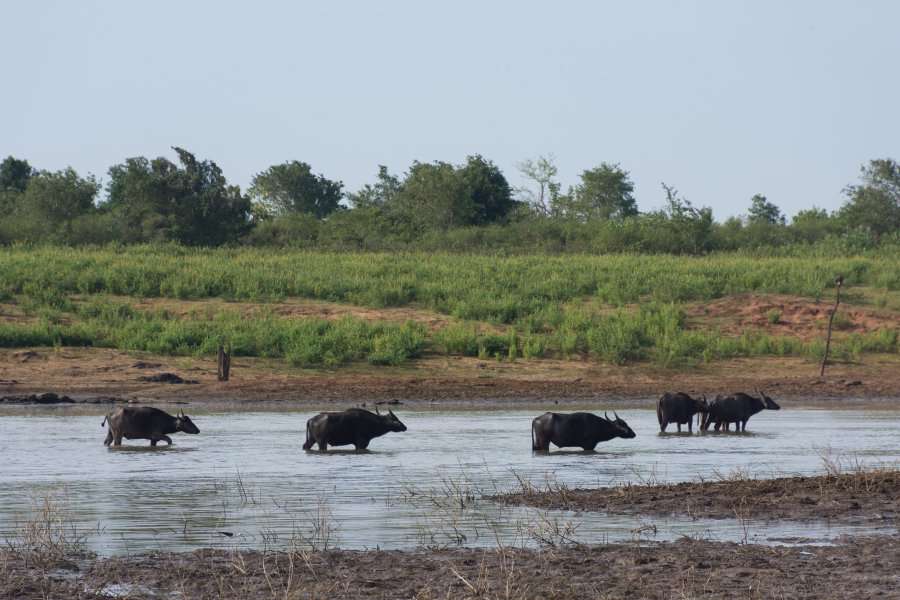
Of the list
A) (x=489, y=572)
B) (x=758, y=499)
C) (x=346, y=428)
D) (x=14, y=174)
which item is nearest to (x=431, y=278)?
(x=346, y=428)

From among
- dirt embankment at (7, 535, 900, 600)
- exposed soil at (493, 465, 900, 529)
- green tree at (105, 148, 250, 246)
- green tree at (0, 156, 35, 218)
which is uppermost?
green tree at (0, 156, 35, 218)

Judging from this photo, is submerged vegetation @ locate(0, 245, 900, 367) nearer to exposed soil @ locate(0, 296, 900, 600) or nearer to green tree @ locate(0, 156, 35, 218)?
exposed soil @ locate(0, 296, 900, 600)

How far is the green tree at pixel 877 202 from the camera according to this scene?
225ft

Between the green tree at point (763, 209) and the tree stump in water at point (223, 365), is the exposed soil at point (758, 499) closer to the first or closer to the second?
the tree stump in water at point (223, 365)

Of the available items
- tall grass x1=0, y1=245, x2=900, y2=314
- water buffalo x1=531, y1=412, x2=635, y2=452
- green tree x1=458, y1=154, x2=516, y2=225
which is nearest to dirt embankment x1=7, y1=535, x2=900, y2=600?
water buffalo x1=531, y1=412, x2=635, y2=452

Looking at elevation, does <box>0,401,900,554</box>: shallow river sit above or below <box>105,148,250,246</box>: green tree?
below

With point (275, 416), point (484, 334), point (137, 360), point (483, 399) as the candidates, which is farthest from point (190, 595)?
point (484, 334)

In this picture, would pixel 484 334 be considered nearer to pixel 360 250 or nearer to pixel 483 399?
pixel 483 399

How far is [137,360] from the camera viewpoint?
3120cm

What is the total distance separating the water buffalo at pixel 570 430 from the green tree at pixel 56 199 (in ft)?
148

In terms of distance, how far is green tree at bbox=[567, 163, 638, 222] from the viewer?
271 ft

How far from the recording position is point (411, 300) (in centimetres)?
3950

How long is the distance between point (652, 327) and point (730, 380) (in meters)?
4.51

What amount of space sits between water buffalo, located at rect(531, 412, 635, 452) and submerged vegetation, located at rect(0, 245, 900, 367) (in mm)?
14396
